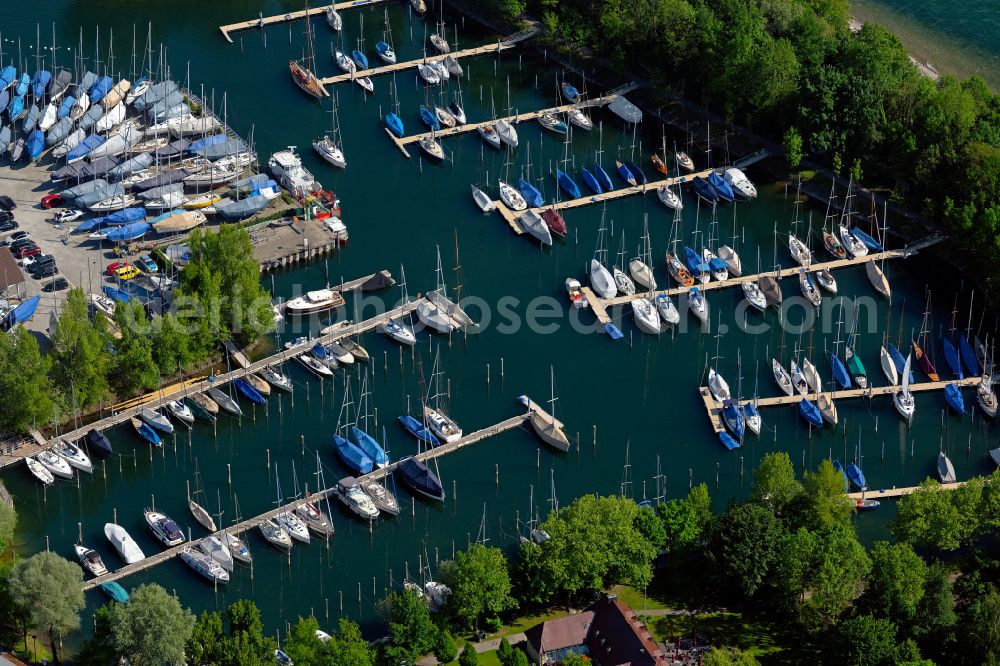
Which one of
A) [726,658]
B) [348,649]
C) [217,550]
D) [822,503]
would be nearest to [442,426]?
[217,550]

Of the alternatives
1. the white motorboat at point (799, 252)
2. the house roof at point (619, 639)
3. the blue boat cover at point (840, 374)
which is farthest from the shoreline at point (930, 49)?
the house roof at point (619, 639)

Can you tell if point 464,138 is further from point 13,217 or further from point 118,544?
point 118,544

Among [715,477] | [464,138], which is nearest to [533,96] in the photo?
[464,138]

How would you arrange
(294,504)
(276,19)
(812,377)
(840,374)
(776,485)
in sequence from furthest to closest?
(276,19) < (840,374) < (812,377) < (294,504) < (776,485)

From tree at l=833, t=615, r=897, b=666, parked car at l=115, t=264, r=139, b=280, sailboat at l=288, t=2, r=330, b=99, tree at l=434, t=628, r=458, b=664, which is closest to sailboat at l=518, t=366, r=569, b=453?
tree at l=434, t=628, r=458, b=664

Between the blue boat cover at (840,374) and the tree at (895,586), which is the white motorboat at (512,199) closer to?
the blue boat cover at (840,374)

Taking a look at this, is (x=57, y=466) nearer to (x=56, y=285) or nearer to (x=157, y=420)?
(x=157, y=420)
